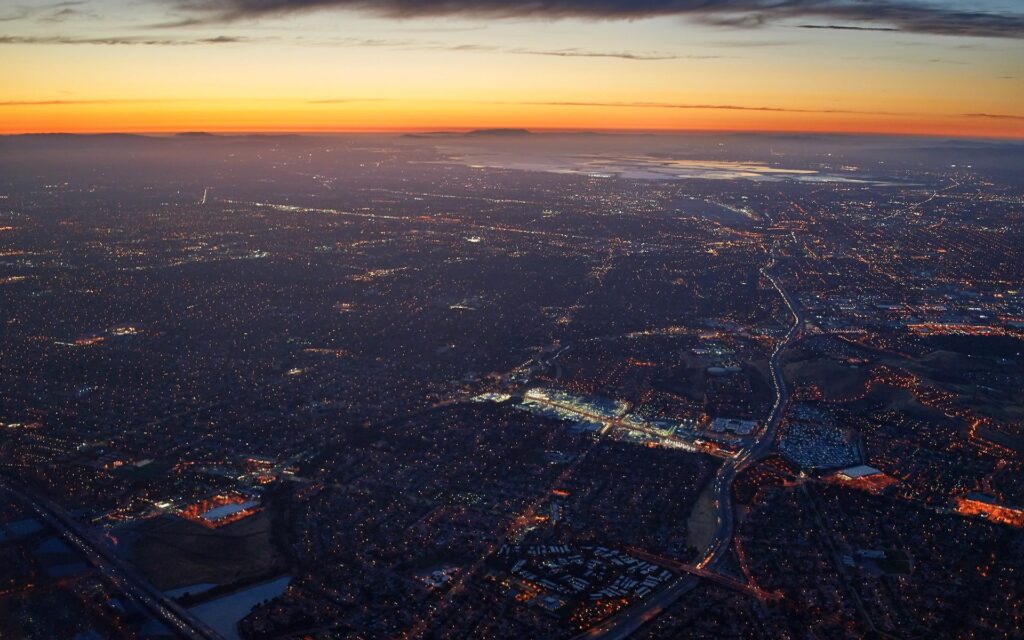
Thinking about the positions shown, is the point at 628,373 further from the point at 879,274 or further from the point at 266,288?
the point at 879,274

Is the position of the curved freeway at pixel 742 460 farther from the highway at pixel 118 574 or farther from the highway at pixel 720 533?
the highway at pixel 118 574

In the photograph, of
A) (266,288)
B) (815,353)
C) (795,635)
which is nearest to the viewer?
(795,635)

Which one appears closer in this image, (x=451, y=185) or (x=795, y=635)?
(x=795, y=635)

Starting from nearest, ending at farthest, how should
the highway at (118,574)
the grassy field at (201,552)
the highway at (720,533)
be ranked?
the highway at (118,574) < the highway at (720,533) < the grassy field at (201,552)

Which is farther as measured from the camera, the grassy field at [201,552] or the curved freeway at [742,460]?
the curved freeway at [742,460]

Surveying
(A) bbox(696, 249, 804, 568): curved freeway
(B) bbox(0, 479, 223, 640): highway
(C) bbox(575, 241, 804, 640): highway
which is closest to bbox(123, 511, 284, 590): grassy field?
(B) bbox(0, 479, 223, 640): highway

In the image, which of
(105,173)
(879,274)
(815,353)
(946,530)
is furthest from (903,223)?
(105,173)

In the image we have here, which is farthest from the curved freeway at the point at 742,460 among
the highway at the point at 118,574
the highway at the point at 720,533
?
the highway at the point at 118,574

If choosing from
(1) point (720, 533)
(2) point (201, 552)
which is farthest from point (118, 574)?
(1) point (720, 533)
